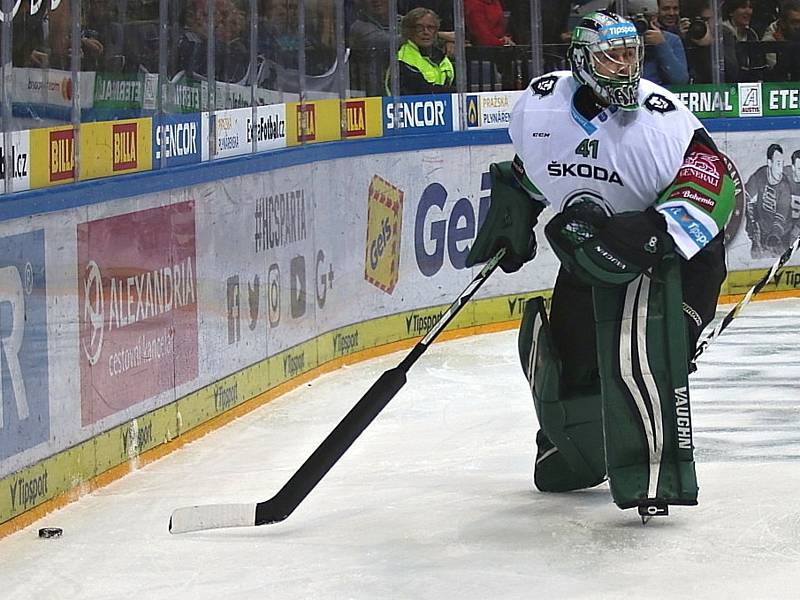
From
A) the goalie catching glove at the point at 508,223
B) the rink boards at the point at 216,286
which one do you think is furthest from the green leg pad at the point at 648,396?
the rink boards at the point at 216,286

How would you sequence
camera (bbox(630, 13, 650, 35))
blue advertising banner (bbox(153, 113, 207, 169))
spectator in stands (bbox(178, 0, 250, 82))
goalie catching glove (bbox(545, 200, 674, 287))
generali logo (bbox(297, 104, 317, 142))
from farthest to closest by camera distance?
camera (bbox(630, 13, 650, 35)) < generali logo (bbox(297, 104, 317, 142)) < spectator in stands (bbox(178, 0, 250, 82)) < blue advertising banner (bbox(153, 113, 207, 169)) < goalie catching glove (bbox(545, 200, 674, 287))

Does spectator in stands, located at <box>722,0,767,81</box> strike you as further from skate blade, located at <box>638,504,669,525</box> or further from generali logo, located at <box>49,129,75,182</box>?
skate blade, located at <box>638,504,669,525</box>

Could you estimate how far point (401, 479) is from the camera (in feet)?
18.8

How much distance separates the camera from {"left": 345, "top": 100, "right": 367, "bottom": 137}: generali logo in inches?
335

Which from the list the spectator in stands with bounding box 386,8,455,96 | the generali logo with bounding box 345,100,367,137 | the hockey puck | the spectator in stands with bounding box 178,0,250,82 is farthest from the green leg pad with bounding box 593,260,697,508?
the spectator in stands with bounding box 386,8,455,96

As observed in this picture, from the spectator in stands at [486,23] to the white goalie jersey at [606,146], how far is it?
4.54 m

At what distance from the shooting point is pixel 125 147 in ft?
19.6

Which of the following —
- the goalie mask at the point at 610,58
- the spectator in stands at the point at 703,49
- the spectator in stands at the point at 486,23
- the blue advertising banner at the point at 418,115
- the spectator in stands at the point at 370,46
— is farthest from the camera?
the spectator in stands at the point at 703,49

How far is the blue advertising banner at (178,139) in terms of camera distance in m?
6.30

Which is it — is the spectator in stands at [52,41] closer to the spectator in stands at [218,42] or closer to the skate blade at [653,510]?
the spectator in stands at [218,42]

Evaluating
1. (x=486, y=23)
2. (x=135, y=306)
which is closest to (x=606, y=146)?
(x=135, y=306)

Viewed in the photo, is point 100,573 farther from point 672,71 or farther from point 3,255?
point 672,71

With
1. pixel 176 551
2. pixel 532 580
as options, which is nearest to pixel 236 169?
pixel 176 551

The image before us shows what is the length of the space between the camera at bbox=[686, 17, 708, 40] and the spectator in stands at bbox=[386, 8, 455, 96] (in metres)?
1.81
